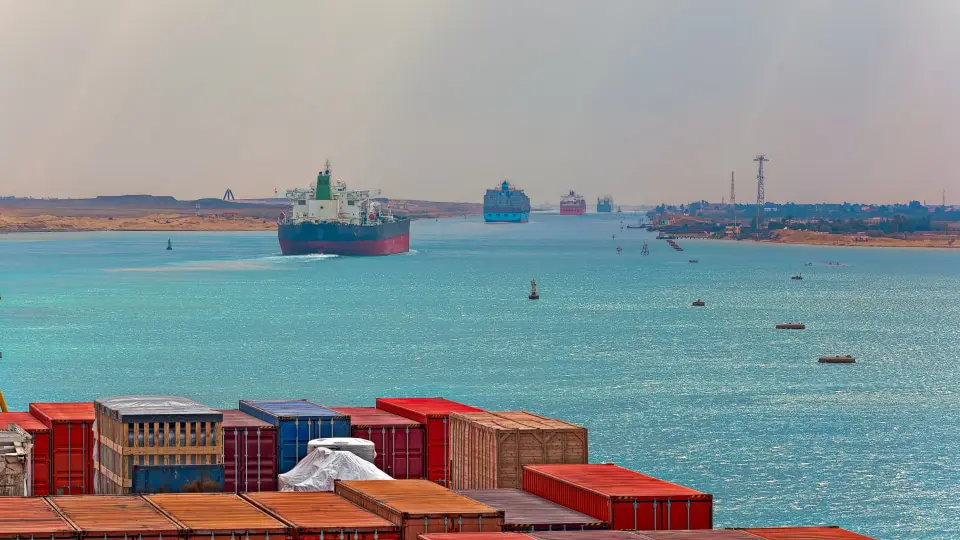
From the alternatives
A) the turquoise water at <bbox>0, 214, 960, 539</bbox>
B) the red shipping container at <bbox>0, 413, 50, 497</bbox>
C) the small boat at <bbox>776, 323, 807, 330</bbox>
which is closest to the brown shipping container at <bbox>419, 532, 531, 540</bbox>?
the red shipping container at <bbox>0, 413, 50, 497</bbox>

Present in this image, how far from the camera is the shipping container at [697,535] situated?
31.2 m

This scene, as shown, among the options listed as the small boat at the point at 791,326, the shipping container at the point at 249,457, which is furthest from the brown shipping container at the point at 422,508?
the small boat at the point at 791,326

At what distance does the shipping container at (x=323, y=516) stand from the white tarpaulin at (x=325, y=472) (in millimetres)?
2162

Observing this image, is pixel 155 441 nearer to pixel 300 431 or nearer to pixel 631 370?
pixel 300 431

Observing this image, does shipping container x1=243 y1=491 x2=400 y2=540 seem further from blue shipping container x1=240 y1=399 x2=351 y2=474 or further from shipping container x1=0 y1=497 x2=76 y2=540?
blue shipping container x1=240 y1=399 x2=351 y2=474

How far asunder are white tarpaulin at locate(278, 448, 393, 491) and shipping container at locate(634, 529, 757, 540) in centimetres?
882

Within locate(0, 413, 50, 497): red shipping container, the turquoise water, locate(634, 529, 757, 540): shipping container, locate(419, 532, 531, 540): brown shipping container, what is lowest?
the turquoise water

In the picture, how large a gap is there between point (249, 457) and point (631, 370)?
7061 centimetres

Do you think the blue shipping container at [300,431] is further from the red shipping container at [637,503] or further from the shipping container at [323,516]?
the red shipping container at [637,503]

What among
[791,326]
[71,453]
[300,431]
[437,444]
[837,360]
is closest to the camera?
[300,431]

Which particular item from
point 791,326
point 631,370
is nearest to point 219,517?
point 631,370

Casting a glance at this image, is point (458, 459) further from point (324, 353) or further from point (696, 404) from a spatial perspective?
point (324, 353)

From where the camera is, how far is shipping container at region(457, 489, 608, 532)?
33469 millimetres

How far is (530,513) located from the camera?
3497 cm
